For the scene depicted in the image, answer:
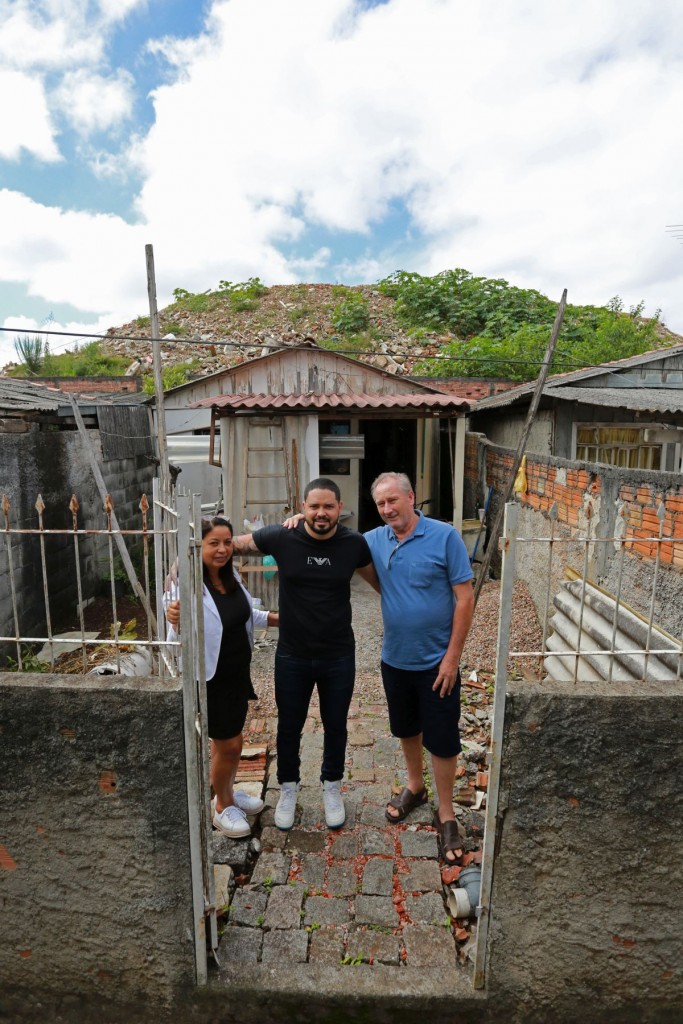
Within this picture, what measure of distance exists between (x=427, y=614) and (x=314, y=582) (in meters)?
0.59

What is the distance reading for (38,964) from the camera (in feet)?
7.75

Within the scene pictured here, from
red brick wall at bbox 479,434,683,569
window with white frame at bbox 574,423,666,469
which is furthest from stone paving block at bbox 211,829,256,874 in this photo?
window with white frame at bbox 574,423,666,469

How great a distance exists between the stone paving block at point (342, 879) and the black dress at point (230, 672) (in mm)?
851

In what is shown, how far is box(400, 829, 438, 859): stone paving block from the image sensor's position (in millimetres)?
3089

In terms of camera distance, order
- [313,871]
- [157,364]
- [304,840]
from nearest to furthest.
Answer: [313,871] < [304,840] < [157,364]

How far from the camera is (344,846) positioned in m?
3.13

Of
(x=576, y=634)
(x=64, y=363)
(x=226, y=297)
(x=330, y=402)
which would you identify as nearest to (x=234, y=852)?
(x=576, y=634)

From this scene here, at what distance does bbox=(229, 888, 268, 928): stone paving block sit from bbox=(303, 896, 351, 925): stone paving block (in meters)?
0.21

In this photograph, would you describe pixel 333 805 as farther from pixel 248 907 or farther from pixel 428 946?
pixel 428 946

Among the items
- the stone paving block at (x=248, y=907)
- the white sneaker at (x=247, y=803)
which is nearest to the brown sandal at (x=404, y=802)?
the white sneaker at (x=247, y=803)

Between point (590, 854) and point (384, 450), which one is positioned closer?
point (590, 854)

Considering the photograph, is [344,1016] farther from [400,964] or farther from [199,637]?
[199,637]

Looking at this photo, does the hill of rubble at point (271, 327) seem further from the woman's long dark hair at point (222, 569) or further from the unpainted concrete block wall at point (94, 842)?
the unpainted concrete block wall at point (94, 842)

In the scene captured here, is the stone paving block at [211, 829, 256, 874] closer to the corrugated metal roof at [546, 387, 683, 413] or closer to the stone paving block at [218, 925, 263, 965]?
the stone paving block at [218, 925, 263, 965]
